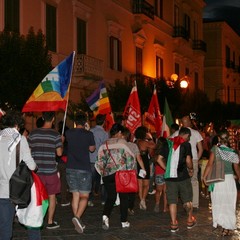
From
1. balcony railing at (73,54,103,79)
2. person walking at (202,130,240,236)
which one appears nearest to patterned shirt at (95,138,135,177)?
person walking at (202,130,240,236)

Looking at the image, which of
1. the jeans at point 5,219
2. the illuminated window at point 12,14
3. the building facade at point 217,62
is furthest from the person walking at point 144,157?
the building facade at point 217,62

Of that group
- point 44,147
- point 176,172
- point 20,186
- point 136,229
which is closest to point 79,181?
point 44,147

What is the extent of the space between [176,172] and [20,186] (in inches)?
135

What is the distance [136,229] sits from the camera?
9.47 m

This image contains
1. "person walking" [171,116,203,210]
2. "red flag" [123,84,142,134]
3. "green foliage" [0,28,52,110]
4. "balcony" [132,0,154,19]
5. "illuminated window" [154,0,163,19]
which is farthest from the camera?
"illuminated window" [154,0,163,19]

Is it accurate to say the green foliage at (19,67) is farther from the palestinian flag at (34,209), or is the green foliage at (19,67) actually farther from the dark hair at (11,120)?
the palestinian flag at (34,209)

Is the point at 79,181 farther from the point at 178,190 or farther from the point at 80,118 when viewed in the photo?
the point at 178,190

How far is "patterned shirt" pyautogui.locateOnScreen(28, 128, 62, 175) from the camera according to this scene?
909 cm

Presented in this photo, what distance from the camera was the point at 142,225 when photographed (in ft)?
32.4

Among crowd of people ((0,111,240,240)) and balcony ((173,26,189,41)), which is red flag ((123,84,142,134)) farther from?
balcony ((173,26,189,41))

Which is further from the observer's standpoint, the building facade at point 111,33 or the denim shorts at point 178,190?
the building facade at point 111,33

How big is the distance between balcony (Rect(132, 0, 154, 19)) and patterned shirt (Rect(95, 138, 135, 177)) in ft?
67.9

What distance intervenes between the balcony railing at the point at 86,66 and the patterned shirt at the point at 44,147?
13399mm

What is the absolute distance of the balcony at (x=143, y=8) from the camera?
2934 centimetres
